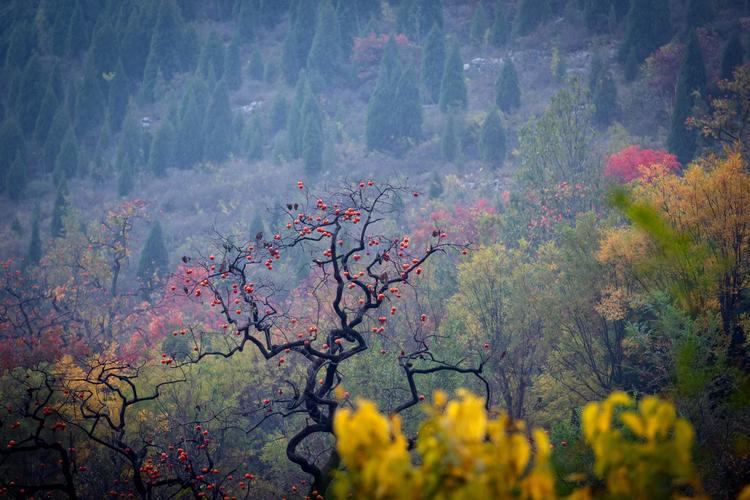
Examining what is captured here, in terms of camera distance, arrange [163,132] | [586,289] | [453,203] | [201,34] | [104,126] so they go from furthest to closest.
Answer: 1. [201,34]
2. [104,126]
3. [163,132]
4. [453,203]
5. [586,289]

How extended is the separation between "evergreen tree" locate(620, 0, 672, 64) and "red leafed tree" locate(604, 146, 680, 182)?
85.2ft

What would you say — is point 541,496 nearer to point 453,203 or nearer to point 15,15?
point 453,203

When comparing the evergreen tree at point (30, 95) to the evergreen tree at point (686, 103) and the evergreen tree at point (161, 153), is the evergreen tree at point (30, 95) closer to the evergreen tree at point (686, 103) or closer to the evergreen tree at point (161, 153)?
the evergreen tree at point (161, 153)

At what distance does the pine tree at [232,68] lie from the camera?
8719cm

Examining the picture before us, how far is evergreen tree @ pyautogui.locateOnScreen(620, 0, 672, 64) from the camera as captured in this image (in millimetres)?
61688

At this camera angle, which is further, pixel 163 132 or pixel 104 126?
pixel 104 126

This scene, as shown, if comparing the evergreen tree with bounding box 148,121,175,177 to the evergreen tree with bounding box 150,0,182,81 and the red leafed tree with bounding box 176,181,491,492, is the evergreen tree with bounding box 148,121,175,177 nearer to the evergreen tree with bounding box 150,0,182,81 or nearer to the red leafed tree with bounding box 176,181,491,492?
the evergreen tree with bounding box 150,0,182,81

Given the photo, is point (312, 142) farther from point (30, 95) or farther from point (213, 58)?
point (30, 95)

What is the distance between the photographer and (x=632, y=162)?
39.3m

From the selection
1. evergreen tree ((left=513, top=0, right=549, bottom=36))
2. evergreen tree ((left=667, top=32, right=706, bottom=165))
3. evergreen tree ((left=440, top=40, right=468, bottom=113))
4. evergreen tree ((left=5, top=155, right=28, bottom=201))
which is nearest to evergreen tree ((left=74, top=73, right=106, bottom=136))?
evergreen tree ((left=5, top=155, right=28, bottom=201))

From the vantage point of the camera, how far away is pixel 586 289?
Result: 80.6 feet

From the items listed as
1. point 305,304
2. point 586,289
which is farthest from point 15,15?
point 586,289

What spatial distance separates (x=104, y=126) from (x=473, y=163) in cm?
5173

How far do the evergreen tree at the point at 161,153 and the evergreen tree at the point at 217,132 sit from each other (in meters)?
4.41
